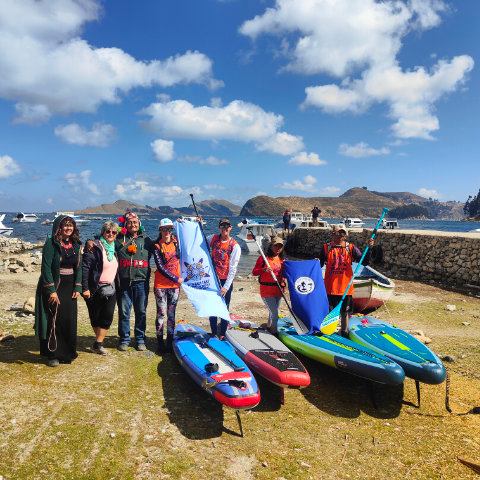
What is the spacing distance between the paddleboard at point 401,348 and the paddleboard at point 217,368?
2.73 metres

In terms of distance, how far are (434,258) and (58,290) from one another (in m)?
20.1

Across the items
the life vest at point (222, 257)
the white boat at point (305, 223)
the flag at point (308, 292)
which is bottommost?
the flag at point (308, 292)

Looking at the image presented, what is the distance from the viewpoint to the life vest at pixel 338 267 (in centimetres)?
850

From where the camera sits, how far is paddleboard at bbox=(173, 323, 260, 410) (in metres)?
5.48

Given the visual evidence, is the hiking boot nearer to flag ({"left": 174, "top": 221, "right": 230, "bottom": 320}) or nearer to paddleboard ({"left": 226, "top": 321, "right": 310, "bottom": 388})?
flag ({"left": 174, "top": 221, "right": 230, "bottom": 320})

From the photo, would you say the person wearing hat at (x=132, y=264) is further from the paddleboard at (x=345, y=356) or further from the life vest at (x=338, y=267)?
the life vest at (x=338, y=267)

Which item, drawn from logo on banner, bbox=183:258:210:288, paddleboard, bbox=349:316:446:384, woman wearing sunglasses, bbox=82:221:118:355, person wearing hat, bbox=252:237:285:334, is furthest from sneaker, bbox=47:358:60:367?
paddleboard, bbox=349:316:446:384

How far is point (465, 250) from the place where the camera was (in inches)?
755

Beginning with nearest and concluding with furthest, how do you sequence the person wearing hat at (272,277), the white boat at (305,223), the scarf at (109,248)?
the scarf at (109,248), the person wearing hat at (272,277), the white boat at (305,223)

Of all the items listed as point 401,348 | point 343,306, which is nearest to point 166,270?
point 343,306

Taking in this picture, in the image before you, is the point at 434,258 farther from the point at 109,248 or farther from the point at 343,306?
the point at 109,248

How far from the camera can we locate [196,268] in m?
8.25

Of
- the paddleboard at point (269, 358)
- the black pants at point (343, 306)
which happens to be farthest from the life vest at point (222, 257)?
the black pants at point (343, 306)

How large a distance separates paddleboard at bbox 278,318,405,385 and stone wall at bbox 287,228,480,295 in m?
8.18
